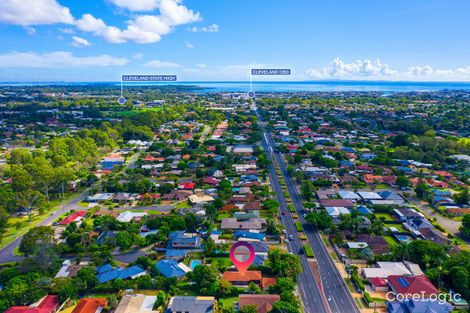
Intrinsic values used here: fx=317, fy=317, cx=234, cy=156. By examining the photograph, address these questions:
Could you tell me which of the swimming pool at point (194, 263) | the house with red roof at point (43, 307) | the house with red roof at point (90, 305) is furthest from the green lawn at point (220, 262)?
the house with red roof at point (43, 307)

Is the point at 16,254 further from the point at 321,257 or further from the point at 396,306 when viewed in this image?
the point at 396,306

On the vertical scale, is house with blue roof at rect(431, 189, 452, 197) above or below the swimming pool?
above

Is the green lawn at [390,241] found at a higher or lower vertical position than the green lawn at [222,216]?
lower

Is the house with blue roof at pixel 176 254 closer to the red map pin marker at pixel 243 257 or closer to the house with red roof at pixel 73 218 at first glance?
the red map pin marker at pixel 243 257

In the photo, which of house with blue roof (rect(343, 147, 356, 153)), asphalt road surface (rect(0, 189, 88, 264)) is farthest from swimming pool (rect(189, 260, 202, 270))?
house with blue roof (rect(343, 147, 356, 153))

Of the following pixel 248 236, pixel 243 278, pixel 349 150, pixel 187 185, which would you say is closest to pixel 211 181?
pixel 187 185

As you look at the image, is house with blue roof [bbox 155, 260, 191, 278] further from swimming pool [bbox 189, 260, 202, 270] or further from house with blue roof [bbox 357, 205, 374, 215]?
house with blue roof [bbox 357, 205, 374, 215]

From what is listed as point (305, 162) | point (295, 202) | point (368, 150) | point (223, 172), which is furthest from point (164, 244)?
point (368, 150)
